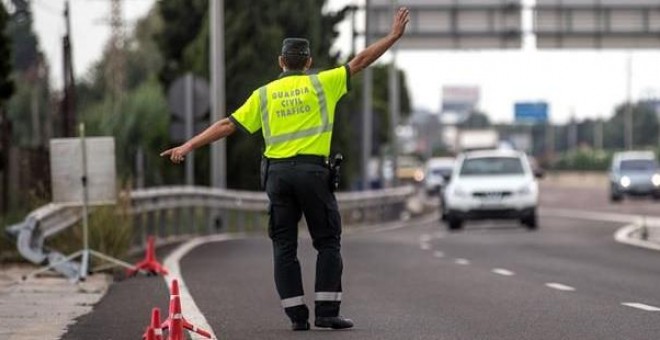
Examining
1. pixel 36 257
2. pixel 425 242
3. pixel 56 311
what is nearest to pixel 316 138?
pixel 56 311

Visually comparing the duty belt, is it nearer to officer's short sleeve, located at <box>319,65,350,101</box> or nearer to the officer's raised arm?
officer's short sleeve, located at <box>319,65,350,101</box>

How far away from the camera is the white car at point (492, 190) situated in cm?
3519

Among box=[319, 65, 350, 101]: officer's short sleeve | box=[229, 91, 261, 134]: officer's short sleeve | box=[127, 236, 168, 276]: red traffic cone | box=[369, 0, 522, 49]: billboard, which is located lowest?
box=[127, 236, 168, 276]: red traffic cone

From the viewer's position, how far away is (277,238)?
38.4 ft

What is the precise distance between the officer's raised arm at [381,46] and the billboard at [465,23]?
38.0 meters

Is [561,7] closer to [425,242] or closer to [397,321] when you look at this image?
[425,242]

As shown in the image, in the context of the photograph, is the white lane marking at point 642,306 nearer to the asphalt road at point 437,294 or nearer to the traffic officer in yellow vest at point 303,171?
the asphalt road at point 437,294

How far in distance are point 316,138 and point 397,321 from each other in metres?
1.58

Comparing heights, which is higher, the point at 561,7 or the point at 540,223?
the point at 561,7

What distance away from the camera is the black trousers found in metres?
11.6

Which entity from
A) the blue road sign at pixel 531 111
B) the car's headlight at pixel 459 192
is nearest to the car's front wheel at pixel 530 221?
the car's headlight at pixel 459 192

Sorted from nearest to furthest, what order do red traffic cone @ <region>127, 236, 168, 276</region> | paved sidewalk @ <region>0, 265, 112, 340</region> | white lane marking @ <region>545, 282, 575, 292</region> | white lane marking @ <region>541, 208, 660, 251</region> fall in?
paved sidewalk @ <region>0, 265, 112, 340</region> < white lane marking @ <region>545, 282, 575, 292</region> < red traffic cone @ <region>127, 236, 168, 276</region> < white lane marking @ <region>541, 208, 660, 251</region>

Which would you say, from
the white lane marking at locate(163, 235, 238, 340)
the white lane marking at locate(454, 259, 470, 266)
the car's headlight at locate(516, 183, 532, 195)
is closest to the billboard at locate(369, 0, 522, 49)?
the car's headlight at locate(516, 183, 532, 195)

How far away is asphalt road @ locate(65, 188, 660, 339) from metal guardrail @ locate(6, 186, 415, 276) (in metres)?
0.98
